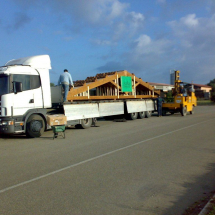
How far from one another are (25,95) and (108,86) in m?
8.37

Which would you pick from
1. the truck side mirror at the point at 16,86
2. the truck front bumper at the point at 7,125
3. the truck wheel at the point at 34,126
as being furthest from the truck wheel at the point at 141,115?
the truck front bumper at the point at 7,125

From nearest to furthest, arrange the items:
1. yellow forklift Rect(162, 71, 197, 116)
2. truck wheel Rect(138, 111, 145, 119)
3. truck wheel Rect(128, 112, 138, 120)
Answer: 1. truck wheel Rect(128, 112, 138, 120)
2. truck wheel Rect(138, 111, 145, 119)
3. yellow forklift Rect(162, 71, 197, 116)

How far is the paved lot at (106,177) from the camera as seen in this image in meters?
4.33

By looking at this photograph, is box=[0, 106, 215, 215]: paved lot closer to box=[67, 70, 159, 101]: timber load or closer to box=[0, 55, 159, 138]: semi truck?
box=[0, 55, 159, 138]: semi truck

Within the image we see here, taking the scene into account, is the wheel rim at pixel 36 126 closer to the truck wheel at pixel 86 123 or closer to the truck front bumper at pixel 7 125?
the truck front bumper at pixel 7 125

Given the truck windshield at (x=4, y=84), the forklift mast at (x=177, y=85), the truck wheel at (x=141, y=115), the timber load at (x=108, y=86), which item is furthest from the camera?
the forklift mast at (x=177, y=85)

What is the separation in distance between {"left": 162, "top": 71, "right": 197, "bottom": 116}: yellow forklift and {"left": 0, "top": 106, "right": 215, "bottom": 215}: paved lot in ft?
45.1

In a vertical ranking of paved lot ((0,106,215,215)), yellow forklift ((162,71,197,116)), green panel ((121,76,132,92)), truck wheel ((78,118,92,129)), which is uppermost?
green panel ((121,76,132,92))

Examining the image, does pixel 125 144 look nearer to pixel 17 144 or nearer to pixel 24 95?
pixel 17 144

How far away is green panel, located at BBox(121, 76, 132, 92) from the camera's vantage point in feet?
62.8

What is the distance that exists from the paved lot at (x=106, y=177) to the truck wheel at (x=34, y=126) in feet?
6.06

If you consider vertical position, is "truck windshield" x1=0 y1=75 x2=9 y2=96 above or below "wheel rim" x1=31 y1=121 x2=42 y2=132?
above

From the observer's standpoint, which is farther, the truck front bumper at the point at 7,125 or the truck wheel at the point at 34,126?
the truck wheel at the point at 34,126

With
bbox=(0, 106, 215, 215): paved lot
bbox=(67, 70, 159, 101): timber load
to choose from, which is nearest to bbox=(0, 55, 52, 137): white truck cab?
bbox=(0, 106, 215, 215): paved lot
